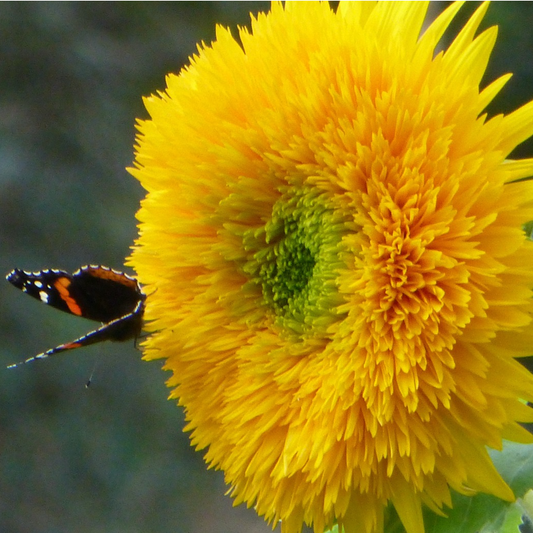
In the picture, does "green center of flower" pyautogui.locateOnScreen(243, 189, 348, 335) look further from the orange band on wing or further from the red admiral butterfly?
the orange band on wing

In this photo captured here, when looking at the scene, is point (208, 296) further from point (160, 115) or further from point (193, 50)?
point (193, 50)

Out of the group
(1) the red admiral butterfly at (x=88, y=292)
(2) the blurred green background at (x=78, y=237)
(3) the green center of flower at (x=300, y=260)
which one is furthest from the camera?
(2) the blurred green background at (x=78, y=237)

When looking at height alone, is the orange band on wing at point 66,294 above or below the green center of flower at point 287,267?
above

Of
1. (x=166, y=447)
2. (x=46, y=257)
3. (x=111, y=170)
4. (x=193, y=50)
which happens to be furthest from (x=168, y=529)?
(x=193, y=50)

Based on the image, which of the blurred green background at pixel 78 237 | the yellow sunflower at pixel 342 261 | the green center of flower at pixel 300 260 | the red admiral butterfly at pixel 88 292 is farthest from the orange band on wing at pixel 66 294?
the blurred green background at pixel 78 237

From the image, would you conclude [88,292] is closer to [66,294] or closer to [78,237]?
[66,294]

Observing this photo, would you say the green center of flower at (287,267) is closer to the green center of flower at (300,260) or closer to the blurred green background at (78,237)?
the green center of flower at (300,260)

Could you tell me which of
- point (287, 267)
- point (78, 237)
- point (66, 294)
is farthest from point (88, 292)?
point (78, 237)

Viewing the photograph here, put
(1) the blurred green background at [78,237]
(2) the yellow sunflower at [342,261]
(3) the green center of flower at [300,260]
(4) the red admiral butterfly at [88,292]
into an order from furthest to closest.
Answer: (1) the blurred green background at [78,237] → (4) the red admiral butterfly at [88,292] → (3) the green center of flower at [300,260] → (2) the yellow sunflower at [342,261]
